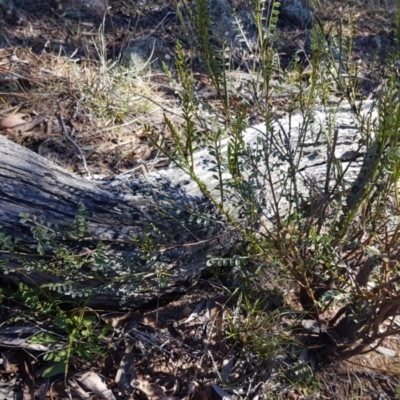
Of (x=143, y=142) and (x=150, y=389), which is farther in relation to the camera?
(x=143, y=142)

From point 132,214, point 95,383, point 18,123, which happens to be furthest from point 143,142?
point 95,383

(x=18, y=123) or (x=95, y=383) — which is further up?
(x=18, y=123)

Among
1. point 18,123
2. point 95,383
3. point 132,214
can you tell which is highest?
point 132,214

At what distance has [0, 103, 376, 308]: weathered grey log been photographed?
179 cm

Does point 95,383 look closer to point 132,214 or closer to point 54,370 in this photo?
point 54,370

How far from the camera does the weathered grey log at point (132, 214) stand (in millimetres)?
1785

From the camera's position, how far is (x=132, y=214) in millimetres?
1909

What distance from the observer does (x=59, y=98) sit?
10.1ft

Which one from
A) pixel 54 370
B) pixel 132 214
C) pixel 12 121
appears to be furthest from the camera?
pixel 12 121

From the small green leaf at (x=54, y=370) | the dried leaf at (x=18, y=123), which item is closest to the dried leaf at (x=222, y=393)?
the small green leaf at (x=54, y=370)

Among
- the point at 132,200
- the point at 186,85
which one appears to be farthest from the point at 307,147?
the point at 186,85

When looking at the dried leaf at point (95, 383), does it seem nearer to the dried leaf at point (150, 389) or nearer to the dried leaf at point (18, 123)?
the dried leaf at point (150, 389)

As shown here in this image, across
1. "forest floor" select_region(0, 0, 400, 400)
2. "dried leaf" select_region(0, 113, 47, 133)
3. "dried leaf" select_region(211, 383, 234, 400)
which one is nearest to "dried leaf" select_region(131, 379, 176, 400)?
"forest floor" select_region(0, 0, 400, 400)

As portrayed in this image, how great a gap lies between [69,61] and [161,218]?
1.80 metres
